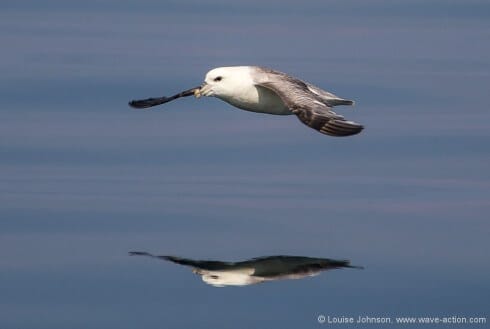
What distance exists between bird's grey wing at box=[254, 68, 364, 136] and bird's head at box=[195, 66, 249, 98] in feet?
0.62

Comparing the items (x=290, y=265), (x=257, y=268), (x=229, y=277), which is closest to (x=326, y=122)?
(x=290, y=265)

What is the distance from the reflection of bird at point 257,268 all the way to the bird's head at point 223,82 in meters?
2.52

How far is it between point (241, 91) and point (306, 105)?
4.16ft

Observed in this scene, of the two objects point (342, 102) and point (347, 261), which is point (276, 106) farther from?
point (347, 261)

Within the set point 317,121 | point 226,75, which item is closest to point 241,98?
point 226,75

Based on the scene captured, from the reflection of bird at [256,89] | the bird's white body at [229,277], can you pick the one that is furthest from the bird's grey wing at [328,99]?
the bird's white body at [229,277]

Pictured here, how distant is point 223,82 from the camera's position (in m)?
16.2

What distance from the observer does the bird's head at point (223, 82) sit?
16.2m

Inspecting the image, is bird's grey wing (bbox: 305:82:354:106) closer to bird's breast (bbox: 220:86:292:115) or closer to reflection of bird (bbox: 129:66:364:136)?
reflection of bird (bbox: 129:66:364:136)

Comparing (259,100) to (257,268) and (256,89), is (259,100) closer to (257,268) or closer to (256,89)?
(256,89)

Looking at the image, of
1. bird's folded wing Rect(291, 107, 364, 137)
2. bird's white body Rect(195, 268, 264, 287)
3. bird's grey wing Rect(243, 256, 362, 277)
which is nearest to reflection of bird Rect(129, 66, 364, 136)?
bird's folded wing Rect(291, 107, 364, 137)

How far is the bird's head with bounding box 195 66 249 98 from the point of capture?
16.2 metres

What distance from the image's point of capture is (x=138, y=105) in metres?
17.6

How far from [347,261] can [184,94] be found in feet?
10.7
